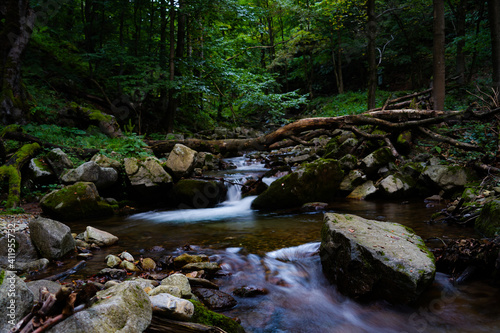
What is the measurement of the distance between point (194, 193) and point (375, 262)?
18.2ft

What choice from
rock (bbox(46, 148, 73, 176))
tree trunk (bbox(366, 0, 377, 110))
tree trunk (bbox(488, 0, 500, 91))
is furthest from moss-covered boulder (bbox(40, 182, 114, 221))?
tree trunk (bbox(488, 0, 500, 91))

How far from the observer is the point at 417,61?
64.7 feet

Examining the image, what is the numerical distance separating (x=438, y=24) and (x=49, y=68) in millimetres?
16399

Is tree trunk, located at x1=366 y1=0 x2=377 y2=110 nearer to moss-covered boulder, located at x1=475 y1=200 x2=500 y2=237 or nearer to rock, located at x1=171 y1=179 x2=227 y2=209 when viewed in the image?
rock, located at x1=171 y1=179 x2=227 y2=209

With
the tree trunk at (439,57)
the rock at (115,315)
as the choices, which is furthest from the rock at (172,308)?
the tree trunk at (439,57)

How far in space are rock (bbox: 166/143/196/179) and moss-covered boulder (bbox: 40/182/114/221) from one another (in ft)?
7.11

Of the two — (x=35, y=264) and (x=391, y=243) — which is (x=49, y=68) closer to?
(x=35, y=264)

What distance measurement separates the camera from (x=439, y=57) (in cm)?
858

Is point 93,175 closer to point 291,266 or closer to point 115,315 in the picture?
point 291,266

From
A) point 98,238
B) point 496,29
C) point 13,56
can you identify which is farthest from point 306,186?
point 13,56

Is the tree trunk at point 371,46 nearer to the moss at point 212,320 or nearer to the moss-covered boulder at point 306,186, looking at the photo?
the moss-covered boulder at point 306,186

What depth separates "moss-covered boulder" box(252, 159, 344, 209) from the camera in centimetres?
696

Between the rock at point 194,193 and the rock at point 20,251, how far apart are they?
4.02 m

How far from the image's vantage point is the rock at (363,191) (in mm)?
7479
